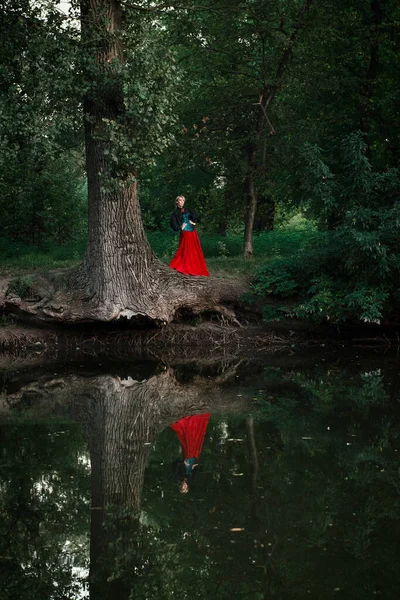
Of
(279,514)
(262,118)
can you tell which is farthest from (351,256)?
(279,514)

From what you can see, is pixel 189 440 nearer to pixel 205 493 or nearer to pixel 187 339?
pixel 205 493

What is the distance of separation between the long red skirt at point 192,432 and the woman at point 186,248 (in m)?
7.38

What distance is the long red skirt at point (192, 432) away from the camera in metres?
9.33

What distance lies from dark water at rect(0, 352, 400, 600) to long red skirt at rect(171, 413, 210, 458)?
125mm

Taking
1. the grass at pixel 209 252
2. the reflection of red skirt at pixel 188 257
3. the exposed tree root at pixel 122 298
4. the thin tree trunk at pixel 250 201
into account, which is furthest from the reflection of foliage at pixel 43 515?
the thin tree trunk at pixel 250 201

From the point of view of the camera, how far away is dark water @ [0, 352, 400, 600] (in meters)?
5.98

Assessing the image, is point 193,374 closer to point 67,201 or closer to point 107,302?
point 107,302

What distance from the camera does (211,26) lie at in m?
20.1

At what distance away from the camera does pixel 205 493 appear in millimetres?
7746

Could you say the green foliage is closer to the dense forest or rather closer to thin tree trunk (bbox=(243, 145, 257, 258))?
the dense forest

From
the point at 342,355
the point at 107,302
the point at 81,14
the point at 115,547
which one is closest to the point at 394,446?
the point at 115,547

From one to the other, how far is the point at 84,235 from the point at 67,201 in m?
2.56

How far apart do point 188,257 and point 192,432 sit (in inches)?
332

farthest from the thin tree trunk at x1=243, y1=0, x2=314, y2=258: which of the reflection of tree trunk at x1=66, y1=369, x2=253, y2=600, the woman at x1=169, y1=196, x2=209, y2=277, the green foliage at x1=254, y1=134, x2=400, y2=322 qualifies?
the reflection of tree trunk at x1=66, y1=369, x2=253, y2=600
